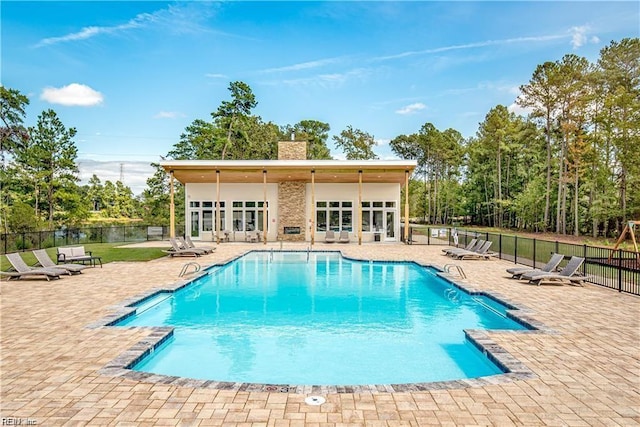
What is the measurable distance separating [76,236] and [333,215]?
527 inches

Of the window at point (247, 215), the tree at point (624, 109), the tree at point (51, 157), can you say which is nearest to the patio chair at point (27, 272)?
the window at point (247, 215)

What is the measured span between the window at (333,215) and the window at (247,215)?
334 centimetres

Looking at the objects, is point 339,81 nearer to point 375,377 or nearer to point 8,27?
point 8,27

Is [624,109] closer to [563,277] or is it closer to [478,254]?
[478,254]

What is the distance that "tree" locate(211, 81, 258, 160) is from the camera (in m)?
34.9

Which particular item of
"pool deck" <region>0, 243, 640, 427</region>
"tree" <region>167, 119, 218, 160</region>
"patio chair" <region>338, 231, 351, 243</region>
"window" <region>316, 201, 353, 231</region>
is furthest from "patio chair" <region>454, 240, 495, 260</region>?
"tree" <region>167, 119, 218, 160</region>

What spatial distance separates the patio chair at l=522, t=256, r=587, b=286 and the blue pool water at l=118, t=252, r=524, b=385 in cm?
202

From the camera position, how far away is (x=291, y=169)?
19.0 m

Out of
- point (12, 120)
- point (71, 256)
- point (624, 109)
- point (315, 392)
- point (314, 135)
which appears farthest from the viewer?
point (314, 135)

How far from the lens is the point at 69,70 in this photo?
23.4 metres

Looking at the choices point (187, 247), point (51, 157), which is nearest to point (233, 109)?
point (51, 157)

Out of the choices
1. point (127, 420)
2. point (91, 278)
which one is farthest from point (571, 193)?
point (127, 420)

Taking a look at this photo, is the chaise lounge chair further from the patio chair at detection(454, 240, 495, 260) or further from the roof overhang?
the patio chair at detection(454, 240, 495, 260)

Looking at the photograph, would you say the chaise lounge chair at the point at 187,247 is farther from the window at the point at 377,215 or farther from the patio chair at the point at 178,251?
the window at the point at 377,215
